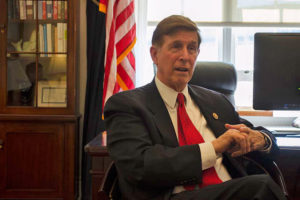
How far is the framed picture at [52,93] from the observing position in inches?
112

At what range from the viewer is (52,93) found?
2861mm

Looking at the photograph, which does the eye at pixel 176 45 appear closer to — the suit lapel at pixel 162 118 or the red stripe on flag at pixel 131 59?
the suit lapel at pixel 162 118

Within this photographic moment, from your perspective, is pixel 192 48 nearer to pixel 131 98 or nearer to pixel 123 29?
pixel 131 98

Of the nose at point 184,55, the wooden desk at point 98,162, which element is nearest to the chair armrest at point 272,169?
the nose at point 184,55

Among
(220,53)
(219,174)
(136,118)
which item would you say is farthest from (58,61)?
(219,174)

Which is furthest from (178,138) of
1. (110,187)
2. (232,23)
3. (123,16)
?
(232,23)

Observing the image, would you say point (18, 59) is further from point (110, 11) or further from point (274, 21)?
point (274, 21)

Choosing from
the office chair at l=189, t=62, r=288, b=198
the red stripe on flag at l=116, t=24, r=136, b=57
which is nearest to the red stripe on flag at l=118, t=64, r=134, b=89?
the red stripe on flag at l=116, t=24, r=136, b=57

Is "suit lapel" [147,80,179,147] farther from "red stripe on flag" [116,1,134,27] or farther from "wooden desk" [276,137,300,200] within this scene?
"red stripe on flag" [116,1,134,27]

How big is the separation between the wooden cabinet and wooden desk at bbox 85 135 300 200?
1.09m

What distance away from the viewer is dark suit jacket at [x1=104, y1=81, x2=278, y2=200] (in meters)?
1.18

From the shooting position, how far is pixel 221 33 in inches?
130

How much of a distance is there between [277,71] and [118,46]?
1.31 meters

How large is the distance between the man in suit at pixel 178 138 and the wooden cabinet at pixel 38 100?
1442 millimetres
